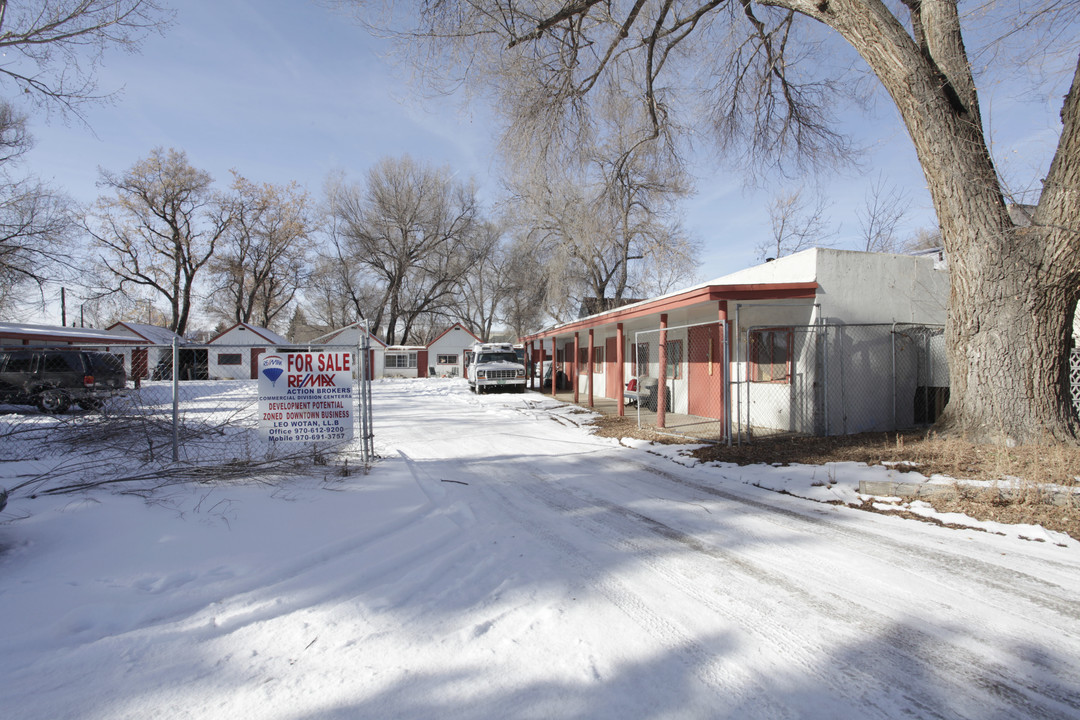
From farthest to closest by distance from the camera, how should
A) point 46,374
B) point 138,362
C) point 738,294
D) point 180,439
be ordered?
point 46,374 < point 138,362 < point 738,294 < point 180,439

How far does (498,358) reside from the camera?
78.4 ft

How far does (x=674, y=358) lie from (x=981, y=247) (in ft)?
26.1

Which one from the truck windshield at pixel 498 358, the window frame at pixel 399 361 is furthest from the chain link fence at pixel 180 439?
the window frame at pixel 399 361

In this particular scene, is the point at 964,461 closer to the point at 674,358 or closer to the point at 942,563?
the point at 942,563

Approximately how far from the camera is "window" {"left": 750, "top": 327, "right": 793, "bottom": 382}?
35.0ft

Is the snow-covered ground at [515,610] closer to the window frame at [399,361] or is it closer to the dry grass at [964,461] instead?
the dry grass at [964,461]

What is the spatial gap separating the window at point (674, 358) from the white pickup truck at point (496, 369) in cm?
939

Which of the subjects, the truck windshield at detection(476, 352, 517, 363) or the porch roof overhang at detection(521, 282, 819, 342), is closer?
the porch roof overhang at detection(521, 282, 819, 342)

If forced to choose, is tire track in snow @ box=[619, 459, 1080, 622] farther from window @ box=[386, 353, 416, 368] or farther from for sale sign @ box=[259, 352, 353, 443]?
window @ box=[386, 353, 416, 368]

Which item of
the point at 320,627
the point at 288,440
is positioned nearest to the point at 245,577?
the point at 320,627

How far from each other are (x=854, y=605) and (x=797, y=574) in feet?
1.60

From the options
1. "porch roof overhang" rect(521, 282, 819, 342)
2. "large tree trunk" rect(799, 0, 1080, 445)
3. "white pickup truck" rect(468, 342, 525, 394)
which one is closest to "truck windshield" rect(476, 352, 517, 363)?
"white pickup truck" rect(468, 342, 525, 394)

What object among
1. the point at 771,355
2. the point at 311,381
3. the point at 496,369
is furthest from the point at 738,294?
the point at 496,369

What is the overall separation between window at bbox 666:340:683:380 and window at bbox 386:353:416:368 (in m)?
32.0
